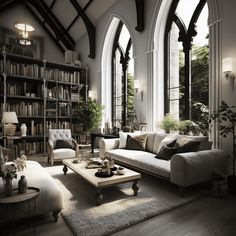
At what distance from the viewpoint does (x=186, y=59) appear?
4453mm

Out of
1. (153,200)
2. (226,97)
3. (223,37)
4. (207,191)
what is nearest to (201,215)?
(153,200)

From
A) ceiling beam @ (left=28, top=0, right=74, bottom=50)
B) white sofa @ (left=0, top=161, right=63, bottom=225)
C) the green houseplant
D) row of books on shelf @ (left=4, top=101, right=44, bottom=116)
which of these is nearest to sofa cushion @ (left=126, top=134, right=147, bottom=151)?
the green houseplant

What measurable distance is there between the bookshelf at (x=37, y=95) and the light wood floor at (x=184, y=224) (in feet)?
14.0

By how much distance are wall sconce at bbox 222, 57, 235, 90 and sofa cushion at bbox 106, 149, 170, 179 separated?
1.72 meters

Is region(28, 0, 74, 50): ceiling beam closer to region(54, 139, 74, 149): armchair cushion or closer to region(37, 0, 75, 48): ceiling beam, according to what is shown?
region(37, 0, 75, 48): ceiling beam

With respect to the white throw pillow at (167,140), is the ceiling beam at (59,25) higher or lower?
higher

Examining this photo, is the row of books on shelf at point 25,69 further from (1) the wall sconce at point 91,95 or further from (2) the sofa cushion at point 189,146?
(2) the sofa cushion at point 189,146

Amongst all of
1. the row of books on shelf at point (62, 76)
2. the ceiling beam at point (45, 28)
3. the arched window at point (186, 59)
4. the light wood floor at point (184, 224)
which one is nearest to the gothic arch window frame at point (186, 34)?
the arched window at point (186, 59)

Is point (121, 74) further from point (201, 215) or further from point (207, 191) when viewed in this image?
point (201, 215)

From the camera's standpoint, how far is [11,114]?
4898 mm

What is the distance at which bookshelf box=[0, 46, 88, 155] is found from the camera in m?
5.83

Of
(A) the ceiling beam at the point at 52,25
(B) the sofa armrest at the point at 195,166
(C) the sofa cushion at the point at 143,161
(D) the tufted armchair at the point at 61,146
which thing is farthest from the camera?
(A) the ceiling beam at the point at 52,25

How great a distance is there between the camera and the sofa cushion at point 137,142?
4414mm

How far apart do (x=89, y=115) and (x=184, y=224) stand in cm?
465
